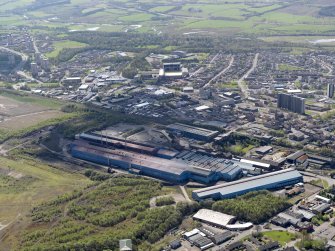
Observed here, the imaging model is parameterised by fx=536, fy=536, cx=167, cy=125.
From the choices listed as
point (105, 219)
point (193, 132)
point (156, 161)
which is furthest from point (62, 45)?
point (105, 219)

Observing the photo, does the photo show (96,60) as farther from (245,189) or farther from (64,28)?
(245,189)

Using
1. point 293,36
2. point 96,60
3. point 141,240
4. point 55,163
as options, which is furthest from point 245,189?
point 293,36

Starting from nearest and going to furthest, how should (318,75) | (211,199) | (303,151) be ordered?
(211,199) → (303,151) → (318,75)

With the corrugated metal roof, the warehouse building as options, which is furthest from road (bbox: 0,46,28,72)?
the warehouse building

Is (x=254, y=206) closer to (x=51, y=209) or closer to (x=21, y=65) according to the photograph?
(x=51, y=209)

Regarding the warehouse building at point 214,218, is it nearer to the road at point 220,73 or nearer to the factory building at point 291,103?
the factory building at point 291,103

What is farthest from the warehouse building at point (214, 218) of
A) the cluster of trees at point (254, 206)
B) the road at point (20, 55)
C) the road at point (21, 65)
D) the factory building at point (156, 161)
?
the road at point (20, 55)

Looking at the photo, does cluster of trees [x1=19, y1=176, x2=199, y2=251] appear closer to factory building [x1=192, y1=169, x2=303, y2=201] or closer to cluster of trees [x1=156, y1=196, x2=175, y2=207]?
cluster of trees [x1=156, y1=196, x2=175, y2=207]
